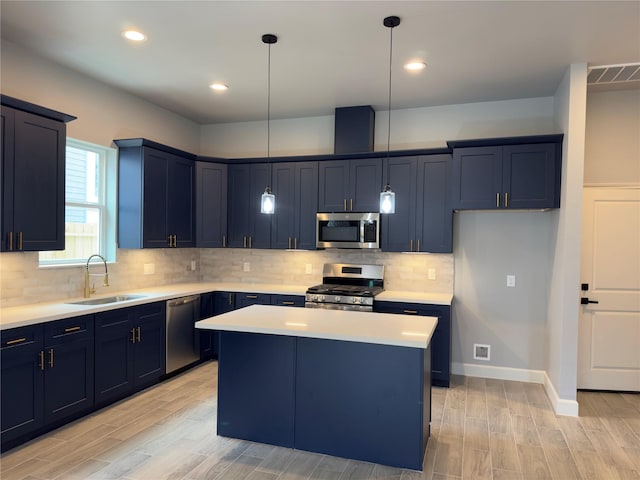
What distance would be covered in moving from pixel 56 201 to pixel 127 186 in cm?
104

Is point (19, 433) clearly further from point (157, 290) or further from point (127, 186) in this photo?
point (127, 186)

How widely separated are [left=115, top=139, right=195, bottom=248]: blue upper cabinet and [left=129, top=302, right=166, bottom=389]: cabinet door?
73cm

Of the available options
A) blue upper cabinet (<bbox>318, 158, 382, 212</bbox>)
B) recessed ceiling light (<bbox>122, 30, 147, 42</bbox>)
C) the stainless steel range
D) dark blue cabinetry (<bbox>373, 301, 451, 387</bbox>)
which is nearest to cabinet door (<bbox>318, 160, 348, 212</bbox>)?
blue upper cabinet (<bbox>318, 158, 382, 212</bbox>)

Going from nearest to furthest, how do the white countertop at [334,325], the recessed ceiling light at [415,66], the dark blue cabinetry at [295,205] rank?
the white countertop at [334,325] < the recessed ceiling light at [415,66] < the dark blue cabinetry at [295,205]

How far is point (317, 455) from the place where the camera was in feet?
9.51

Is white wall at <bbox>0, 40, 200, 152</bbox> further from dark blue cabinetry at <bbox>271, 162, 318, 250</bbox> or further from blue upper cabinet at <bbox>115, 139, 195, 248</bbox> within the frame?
dark blue cabinetry at <bbox>271, 162, 318, 250</bbox>

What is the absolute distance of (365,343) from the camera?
277 centimetres

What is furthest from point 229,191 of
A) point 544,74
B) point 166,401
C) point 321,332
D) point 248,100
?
point 544,74

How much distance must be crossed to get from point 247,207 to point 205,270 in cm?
116

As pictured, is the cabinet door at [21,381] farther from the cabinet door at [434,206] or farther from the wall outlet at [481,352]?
the wall outlet at [481,352]

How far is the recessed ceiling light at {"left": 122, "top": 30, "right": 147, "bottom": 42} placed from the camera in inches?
126

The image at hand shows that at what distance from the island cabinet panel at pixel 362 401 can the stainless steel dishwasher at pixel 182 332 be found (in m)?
2.00

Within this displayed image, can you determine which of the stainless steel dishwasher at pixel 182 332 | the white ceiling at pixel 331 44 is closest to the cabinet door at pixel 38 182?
the white ceiling at pixel 331 44

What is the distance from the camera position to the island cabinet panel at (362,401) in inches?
106
